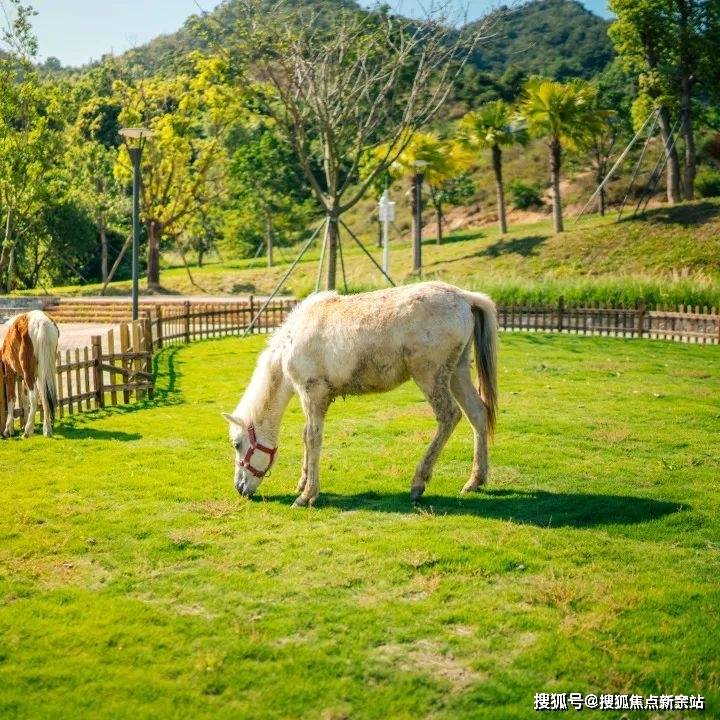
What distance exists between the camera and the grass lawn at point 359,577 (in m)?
5.34

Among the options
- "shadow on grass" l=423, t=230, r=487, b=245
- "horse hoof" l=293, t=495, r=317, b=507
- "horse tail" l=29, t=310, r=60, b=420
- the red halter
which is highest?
"shadow on grass" l=423, t=230, r=487, b=245

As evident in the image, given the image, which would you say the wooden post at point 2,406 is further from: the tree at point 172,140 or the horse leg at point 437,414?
the tree at point 172,140

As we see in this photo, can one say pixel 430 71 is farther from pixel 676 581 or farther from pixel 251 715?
pixel 251 715

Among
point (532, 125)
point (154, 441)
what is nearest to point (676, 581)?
point (154, 441)

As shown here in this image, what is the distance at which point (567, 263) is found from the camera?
41.1m

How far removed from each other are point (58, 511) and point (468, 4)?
23.9 m

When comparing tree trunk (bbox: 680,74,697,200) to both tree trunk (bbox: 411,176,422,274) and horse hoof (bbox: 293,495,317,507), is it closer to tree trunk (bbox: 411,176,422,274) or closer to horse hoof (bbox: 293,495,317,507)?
tree trunk (bbox: 411,176,422,274)

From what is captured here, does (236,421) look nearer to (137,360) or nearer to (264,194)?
(137,360)

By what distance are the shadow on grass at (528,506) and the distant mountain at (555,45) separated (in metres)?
92.7

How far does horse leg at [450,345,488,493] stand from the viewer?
31.5ft

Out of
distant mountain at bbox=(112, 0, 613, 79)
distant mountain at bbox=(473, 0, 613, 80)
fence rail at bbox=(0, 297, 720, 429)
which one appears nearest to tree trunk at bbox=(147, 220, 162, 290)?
fence rail at bbox=(0, 297, 720, 429)

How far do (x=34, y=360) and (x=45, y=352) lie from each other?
0.35 meters

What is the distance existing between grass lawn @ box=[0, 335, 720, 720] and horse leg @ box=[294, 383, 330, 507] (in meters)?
0.22

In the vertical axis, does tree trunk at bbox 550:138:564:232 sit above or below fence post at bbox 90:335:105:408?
above
